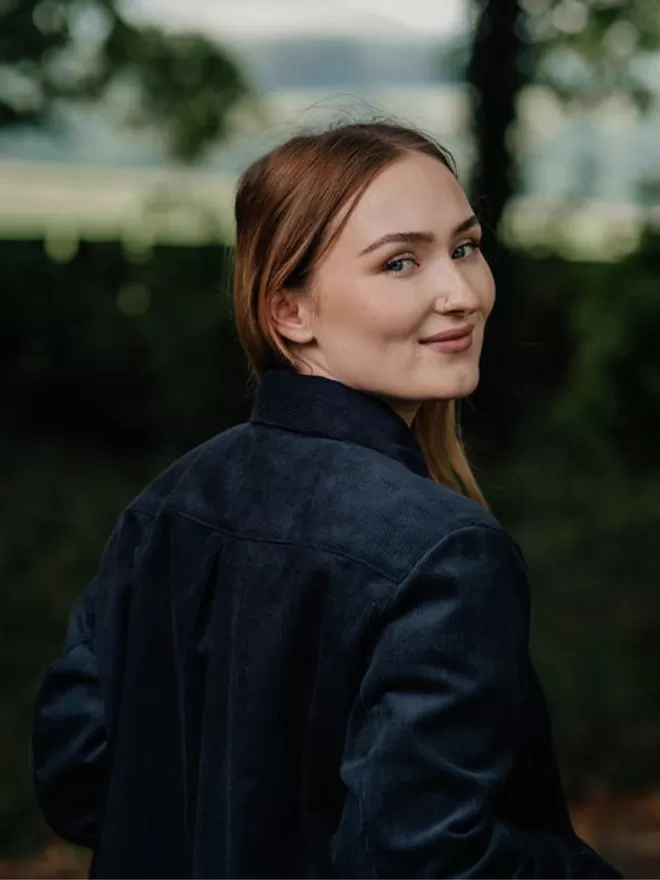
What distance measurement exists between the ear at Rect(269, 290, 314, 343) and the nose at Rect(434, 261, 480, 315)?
147mm

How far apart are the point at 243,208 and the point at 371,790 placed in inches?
26.6

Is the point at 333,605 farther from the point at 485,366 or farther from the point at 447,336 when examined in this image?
the point at 485,366

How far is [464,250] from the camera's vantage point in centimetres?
164

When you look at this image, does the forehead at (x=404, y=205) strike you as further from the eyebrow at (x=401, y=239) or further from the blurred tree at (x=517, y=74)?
the blurred tree at (x=517, y=74)

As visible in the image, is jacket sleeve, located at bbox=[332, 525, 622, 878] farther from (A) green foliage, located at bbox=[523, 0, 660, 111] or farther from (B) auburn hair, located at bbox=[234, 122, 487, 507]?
(A) green foliage, located at bbox=[523, 0, 660, 111]

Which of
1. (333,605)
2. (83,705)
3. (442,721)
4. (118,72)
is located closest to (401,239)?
(333,605)

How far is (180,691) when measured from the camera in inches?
67.2

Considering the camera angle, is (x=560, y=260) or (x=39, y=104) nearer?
(x=39, y=104)

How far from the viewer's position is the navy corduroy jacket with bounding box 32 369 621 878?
4.68 ft

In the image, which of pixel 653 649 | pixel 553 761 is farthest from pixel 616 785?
pixel 553 761

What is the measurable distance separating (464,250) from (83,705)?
0.72 metres

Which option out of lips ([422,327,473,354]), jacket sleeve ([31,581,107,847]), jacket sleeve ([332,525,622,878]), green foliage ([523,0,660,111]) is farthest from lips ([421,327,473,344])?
green foliage ([523,0,660,111])

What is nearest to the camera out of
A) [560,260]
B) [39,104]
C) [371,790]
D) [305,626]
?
[371,790]

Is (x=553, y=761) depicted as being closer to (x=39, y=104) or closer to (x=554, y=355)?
(x=39, y=104)
